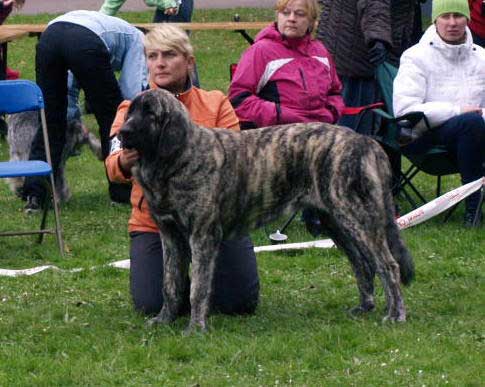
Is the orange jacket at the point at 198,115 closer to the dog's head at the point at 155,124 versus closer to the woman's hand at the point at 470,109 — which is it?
the dog's head at the point at 155,124

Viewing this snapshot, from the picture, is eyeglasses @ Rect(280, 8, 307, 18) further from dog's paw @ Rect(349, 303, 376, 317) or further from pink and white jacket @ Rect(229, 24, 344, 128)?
dog's paw @ Rect(349, 303, 376, 317)

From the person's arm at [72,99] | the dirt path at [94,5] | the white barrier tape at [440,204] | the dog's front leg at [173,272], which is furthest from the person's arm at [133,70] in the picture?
the dirt path at [94,5]

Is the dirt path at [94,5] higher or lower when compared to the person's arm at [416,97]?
lower

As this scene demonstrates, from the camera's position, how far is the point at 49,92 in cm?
966

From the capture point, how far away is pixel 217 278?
680 centimetres

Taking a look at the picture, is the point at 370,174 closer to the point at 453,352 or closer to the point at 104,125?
the point at 453,352

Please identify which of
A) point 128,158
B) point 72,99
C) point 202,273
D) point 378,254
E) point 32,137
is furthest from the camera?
point 72,99

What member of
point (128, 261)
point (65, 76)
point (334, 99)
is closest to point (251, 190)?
point (128, 261)

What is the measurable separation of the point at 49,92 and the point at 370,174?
13.3 feet

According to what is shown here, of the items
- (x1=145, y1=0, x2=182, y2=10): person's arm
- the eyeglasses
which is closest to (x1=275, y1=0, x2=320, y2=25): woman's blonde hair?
the eyeglasses

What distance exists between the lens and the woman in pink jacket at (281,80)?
27.5 feet

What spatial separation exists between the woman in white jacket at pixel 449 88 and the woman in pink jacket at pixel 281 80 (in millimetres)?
922

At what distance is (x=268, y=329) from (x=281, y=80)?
8.23 feet

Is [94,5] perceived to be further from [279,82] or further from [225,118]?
[225,118]
